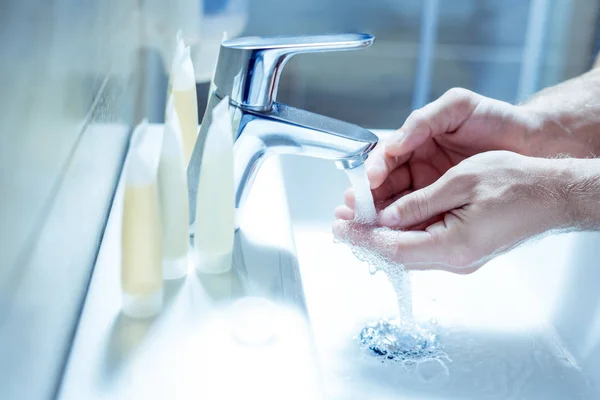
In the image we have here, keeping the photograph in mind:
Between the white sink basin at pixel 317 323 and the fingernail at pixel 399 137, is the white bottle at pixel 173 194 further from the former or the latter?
the fingernail at pixel 399 137

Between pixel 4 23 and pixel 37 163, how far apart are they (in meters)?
0.09

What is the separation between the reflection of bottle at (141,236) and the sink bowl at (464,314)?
0.50 ft

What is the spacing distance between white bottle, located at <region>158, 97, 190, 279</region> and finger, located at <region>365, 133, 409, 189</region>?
10.2 inches

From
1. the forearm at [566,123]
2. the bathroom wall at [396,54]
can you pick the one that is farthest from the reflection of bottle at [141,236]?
the bathroom wall at [396,54]

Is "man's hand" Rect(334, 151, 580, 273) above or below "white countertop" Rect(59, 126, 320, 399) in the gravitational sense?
above

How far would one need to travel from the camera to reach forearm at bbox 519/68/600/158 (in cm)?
77

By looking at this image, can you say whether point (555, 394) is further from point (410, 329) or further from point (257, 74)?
point (257, 74)

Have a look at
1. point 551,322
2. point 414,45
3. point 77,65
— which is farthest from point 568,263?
point 414,45

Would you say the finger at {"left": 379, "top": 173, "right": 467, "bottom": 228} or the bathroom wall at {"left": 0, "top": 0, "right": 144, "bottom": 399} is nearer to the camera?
the bathroom wall at {"left": 0, "top": 0, "right": 144, "bottom": 399}

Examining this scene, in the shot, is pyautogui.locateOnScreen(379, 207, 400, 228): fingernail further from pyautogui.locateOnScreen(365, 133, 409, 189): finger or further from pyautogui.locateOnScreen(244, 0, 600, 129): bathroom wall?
pyautogui.locateOnScreen(244, 0, 600, 129): bathroom wall

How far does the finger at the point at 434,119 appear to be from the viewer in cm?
73

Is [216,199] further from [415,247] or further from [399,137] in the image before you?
[399,137]

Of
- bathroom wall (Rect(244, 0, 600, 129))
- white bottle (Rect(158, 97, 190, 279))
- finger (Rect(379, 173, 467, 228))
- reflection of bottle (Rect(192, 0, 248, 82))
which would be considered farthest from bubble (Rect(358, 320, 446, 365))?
bathroom wall (Rect(244, 0, 600, 129))

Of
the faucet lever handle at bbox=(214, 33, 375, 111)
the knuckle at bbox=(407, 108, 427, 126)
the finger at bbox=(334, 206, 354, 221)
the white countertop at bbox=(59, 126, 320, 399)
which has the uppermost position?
the faucet lever handle at bbox=(214, 33, 375, 111)
